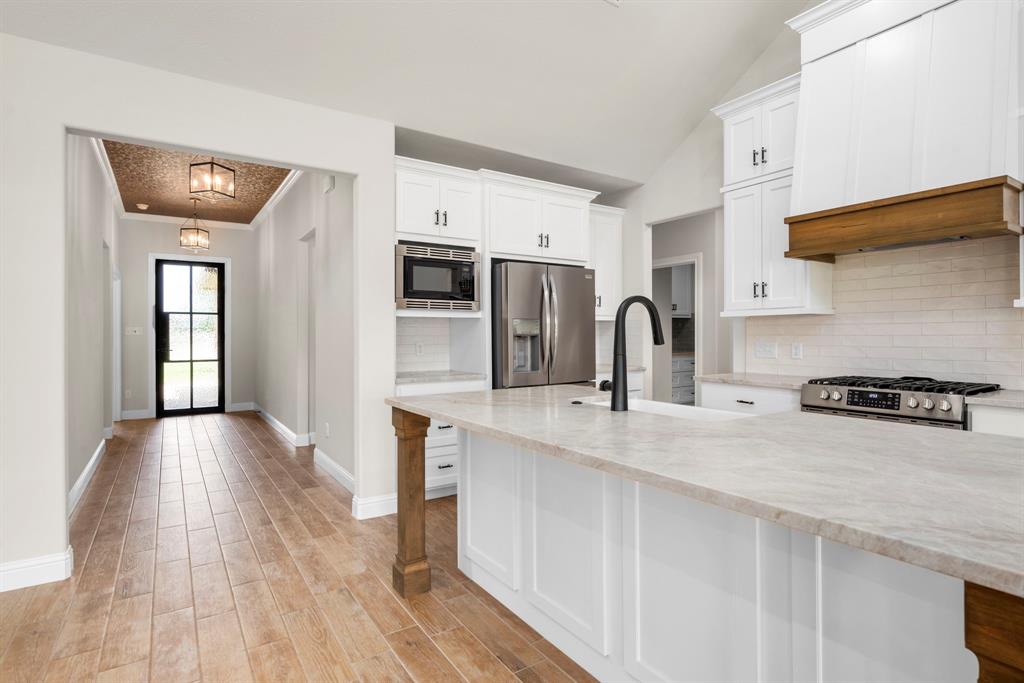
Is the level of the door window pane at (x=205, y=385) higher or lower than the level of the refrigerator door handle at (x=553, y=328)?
lower

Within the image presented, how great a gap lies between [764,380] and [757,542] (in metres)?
2.44

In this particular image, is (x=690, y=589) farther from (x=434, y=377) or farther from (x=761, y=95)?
(x=761, y=95)

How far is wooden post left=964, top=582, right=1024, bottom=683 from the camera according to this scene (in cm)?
64

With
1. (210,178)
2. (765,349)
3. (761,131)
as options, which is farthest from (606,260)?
(210,178)

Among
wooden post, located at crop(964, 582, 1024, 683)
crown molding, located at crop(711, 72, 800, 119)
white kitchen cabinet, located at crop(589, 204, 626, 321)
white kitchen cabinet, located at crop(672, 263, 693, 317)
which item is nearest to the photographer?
wooden post, located at crop(964, 582, 1024, 683)

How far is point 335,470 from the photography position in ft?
14.0

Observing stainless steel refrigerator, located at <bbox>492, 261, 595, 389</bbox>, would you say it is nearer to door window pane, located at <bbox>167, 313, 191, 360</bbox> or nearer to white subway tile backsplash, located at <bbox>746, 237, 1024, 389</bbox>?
white subway tile backsplash, located at <bbox>746, 237, 1024, 389</bbox>

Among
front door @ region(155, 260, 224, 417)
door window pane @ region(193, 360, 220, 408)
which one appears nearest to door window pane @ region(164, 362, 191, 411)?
front door @ region(155, 260, 224, 417)

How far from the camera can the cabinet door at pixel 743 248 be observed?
11.7 feet

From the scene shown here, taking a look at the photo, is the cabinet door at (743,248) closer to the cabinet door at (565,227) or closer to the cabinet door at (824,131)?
the cabinet door at (824,131)

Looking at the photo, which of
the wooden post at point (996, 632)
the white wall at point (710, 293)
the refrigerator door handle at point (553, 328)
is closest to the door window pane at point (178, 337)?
the refrigerator door handle at point (553, 328)

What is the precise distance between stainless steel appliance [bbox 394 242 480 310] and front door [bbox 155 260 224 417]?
5536 millimetres

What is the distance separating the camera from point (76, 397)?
12.5 feet

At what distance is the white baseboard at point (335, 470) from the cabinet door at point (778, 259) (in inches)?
126
